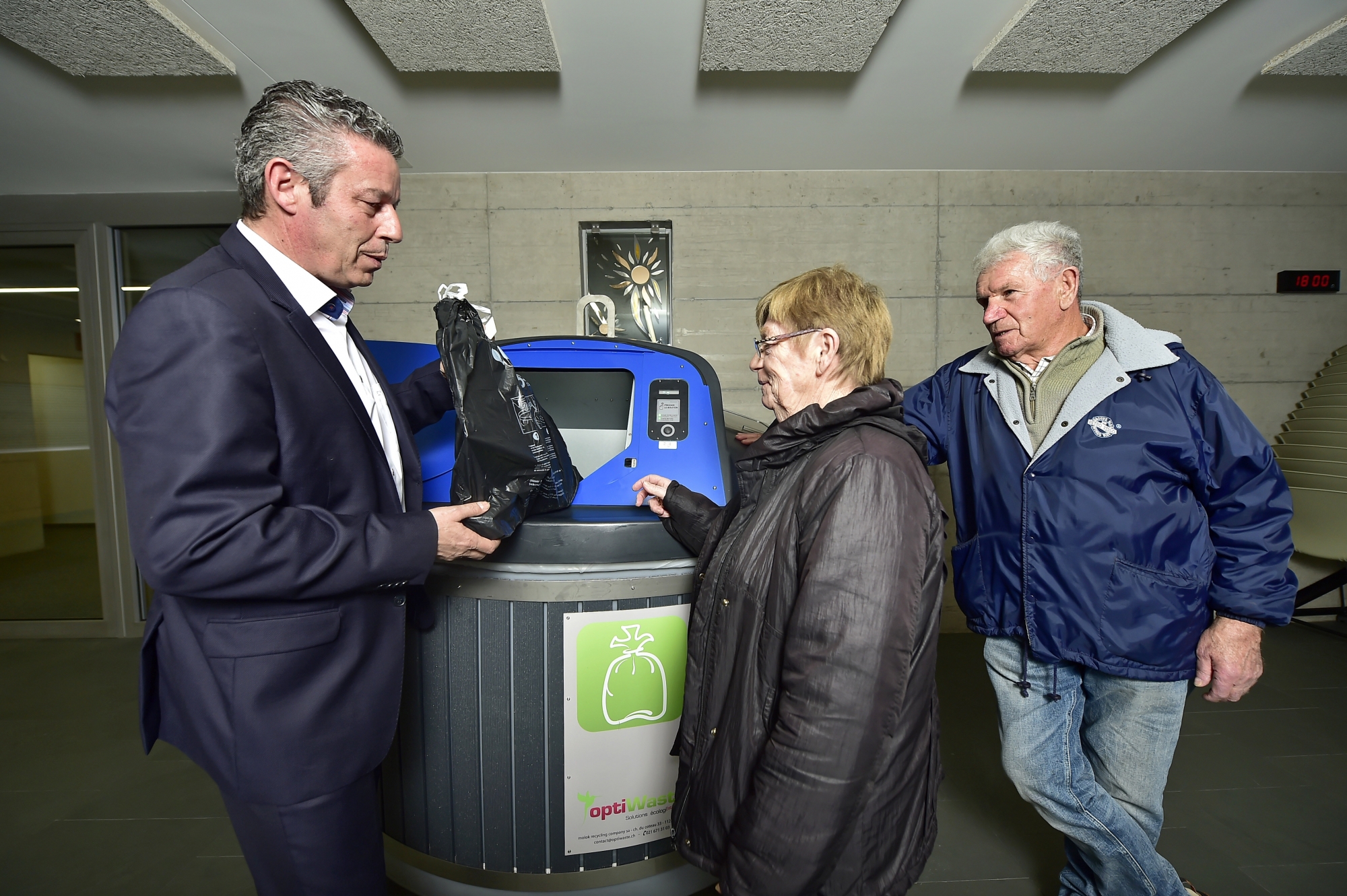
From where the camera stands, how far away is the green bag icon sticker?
4.33 ft

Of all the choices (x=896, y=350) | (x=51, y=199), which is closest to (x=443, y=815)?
(x=896, y=350)

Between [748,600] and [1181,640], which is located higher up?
[748,600]

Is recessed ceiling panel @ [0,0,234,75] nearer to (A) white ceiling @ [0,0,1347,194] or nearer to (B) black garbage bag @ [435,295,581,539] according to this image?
(A) white ceiling @ [0,0,1347,194]

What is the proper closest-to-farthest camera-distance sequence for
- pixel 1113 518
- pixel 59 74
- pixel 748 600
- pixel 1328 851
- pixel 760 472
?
pixel 748 600 < pixel 760 472 < pixel 1113 518 < pixel 1328 851 < pixel 59 74

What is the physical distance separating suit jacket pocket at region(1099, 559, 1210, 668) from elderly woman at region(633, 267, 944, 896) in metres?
0.52

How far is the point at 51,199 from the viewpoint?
325 cm

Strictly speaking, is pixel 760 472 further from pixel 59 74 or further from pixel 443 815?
pixel 59 74

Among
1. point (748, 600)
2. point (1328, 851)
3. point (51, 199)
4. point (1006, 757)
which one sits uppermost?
point (51, 199)

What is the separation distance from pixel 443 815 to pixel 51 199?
158 inches

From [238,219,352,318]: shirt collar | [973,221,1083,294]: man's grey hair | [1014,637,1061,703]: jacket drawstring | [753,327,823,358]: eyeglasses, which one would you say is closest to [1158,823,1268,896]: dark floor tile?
[1014,637,1061,703]: jacket drawstring

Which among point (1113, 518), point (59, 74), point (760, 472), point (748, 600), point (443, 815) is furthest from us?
point (59, 74)

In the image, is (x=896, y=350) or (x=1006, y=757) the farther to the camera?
(x=896, y=350)

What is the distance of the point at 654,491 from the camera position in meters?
1.41

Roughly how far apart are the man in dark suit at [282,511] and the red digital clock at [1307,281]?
4.36m
